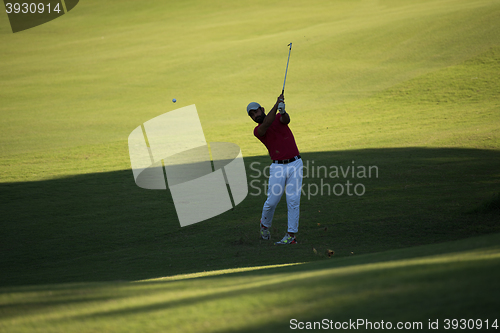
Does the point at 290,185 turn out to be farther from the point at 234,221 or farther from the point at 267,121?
the point at 234,221

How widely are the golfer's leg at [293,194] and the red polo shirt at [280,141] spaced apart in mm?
233

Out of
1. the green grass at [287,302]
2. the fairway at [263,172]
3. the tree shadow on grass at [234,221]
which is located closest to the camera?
the green grass at [287,302]

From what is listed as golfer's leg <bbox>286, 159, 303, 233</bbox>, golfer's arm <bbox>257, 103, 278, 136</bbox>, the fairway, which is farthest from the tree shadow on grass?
golfer's arm <bbox>257, 103, 278, 136</bbox>

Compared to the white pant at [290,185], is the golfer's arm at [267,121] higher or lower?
higher

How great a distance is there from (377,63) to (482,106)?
1026cm

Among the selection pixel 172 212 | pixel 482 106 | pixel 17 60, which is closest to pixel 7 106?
pixel 17 60

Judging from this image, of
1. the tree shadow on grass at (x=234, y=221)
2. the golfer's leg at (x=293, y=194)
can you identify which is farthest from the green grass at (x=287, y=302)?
the golfer's leg at (x=293, y=194)

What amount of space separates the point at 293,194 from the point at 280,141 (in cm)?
103

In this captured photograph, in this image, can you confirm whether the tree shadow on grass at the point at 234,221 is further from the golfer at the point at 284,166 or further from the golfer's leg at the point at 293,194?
the golfer at the point at 284,166

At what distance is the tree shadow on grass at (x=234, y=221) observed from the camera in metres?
8.29

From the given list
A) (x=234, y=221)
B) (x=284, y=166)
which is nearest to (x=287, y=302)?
(x=284, y=166)

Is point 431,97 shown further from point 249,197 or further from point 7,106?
point 7,106

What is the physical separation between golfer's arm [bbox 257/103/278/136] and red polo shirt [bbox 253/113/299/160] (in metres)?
0.13

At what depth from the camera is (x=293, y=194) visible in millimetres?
8820
